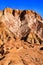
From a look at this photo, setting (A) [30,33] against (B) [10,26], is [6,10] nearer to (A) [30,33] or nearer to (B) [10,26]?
(B) [10,26]

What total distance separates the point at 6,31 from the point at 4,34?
7.73 feet

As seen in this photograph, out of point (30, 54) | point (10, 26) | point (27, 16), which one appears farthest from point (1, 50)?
point (27, 16)

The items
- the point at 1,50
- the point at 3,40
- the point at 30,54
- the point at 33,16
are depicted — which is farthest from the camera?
the point at 33,16

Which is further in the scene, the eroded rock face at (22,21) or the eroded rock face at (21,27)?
the eroded rock face at (22,21)

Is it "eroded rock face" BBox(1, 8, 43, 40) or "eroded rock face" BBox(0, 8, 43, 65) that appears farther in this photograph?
"eroded rock face" BBox(1, 8, 43, 40)

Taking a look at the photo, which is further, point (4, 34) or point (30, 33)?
point (30, 33)

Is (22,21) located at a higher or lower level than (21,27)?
higher

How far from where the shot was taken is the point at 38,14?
12925 centimetres

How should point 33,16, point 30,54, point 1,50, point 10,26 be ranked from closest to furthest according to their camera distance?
point 30,54, point 1,50, point 10,26, point 33,16

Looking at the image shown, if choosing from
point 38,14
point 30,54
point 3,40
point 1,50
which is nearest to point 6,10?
point 38,14

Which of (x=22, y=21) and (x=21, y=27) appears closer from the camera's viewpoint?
→ (x=21, y=27)

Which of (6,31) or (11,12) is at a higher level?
(11,12)

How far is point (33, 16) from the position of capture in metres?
125

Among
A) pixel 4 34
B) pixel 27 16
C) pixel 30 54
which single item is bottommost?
pixel 30 54
